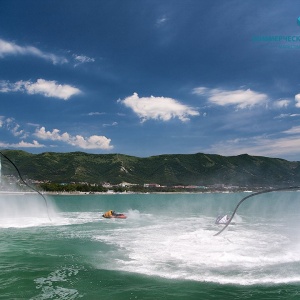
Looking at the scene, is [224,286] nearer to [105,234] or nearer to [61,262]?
[61,262]

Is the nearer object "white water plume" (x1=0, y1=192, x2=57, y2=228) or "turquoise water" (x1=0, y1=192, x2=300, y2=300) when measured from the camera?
"turquoise water" (x1=0, y1=192, x2=300, y2=300)

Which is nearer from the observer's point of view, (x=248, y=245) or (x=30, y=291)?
(x=30, y=291)

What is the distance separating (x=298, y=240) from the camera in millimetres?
39312

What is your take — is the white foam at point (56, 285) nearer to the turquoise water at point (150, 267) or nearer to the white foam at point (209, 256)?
the turquoise water at point (150, 267)

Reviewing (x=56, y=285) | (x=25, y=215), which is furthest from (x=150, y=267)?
(x=25, y=215)

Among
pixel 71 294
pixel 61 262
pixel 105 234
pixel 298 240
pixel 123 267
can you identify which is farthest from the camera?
pixel 105 234

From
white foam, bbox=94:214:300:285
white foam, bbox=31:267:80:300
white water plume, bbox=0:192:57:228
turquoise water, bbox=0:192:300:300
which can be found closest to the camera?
Result: white foam, bbox=31:267:80:300

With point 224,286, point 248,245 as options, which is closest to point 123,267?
point 224,286

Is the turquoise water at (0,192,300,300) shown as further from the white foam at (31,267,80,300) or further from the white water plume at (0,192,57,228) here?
the white water plume at (0,192,57,228)

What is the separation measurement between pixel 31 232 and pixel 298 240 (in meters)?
32.1

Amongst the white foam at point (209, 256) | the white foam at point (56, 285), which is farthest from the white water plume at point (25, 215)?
the white foam at point (56, 285)

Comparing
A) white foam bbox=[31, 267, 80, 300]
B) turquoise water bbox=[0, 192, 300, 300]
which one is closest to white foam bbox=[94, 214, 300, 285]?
turquoise water bbox=[0, 192, 300, 300]

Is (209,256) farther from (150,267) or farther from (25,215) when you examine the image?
(25,215)

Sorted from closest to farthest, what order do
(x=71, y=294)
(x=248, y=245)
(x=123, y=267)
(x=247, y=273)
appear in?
(x=71, y=294), (x=247, y=273), (x=123, y=267), (x=248, y=245)
